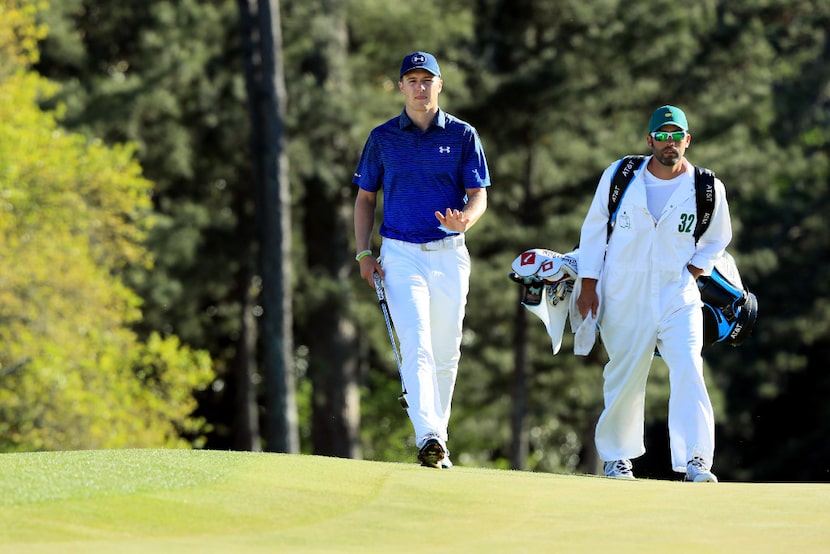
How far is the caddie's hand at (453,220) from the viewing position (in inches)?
366

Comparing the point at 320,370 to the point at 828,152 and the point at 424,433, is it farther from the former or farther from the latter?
the point at 424,433

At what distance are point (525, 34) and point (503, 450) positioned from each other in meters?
12.2

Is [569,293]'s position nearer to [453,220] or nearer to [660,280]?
[660,280]

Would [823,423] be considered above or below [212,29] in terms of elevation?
below

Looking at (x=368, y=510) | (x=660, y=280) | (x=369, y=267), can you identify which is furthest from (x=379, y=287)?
(x=368, y=510)

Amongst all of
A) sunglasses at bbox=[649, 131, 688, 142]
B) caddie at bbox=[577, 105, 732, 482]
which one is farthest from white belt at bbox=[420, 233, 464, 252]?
sunglasses at bbox=[649, 131, 688, 142]

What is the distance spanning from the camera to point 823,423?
129ft

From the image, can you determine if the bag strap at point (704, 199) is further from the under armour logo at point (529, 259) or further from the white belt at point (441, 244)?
the white belt at point (441, 244)

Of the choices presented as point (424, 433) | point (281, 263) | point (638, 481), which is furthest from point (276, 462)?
point (281, 263)

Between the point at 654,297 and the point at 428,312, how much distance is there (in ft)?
4.35

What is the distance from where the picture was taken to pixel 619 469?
33.7 ft

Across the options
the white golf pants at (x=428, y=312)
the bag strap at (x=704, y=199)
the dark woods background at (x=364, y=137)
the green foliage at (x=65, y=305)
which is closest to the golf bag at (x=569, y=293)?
the bag strap at (x=704, y=199)

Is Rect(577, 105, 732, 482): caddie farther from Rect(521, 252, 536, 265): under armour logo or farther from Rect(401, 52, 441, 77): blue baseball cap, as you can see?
Rect(401, 52, 441, 77): blue baseball cap

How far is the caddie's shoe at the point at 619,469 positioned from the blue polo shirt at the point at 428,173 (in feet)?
5.92
